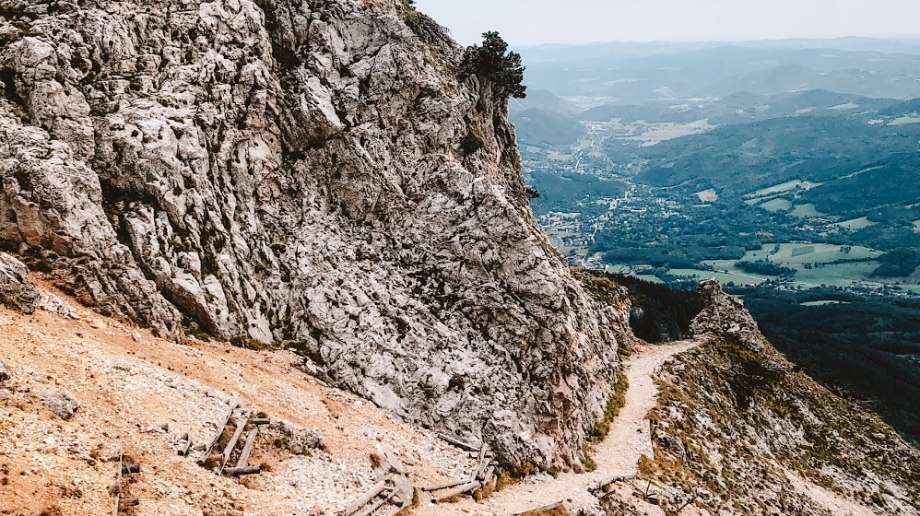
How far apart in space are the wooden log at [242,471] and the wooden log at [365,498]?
4901mm

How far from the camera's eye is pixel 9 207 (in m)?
31.9

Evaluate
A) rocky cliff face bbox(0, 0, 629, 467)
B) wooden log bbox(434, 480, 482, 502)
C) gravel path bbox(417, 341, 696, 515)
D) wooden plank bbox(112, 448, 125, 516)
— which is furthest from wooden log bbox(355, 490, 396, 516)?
wooden plank bbox(112, 448, 125, 516)

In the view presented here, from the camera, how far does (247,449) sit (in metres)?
28.2

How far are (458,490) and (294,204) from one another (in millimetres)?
27314

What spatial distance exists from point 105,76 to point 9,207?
1301cm

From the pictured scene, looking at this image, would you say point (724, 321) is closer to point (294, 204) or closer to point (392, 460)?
point (294, 204)

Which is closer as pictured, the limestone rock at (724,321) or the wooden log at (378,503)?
the wooden log at (378,503)

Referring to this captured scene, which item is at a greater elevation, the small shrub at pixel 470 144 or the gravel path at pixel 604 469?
the small shrub at pixel 470 144

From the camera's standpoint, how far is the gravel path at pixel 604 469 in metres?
35.6

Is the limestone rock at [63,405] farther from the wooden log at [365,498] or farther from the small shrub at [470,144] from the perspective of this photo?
the small shrub at [470,144]

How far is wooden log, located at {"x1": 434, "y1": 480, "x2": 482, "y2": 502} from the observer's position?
33.4 metres

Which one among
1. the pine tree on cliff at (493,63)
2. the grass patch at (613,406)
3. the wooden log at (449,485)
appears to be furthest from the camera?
the pine tree on cliff at (493,63)

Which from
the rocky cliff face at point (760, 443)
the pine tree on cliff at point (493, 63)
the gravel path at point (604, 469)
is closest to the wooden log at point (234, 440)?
the gravel path at point (604, 469)

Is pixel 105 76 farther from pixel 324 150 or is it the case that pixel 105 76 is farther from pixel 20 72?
pixel 324 150
